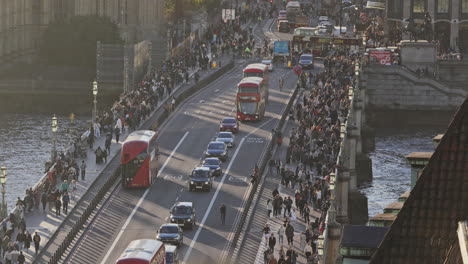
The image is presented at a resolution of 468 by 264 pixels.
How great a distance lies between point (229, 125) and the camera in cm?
10306

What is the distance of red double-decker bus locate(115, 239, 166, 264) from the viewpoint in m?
52.9

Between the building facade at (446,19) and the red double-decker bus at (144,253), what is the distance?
11798cm

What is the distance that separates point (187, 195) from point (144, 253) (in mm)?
27470

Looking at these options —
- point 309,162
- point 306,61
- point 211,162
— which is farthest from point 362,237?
point 306,61

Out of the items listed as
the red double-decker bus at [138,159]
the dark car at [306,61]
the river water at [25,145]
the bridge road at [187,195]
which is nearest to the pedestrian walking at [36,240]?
the bridge road at [187,195]

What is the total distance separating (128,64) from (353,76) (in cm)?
2322

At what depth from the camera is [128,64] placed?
133 metres

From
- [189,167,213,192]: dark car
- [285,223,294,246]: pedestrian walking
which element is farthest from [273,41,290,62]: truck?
[285,223,294,246]: pedestrian walking

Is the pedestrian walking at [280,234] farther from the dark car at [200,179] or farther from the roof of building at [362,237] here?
the roof of building at [362,237]

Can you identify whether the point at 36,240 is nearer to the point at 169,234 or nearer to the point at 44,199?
the point at 169,234

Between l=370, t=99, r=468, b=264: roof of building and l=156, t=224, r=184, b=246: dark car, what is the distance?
5450 cm

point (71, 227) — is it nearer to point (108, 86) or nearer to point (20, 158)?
point (20, 158)

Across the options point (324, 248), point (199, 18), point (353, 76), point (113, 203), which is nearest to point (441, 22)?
point (199, 18)

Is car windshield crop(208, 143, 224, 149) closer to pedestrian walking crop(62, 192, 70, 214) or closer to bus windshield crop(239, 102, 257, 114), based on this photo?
bus windshield crop(239, 102, 257, 114)
